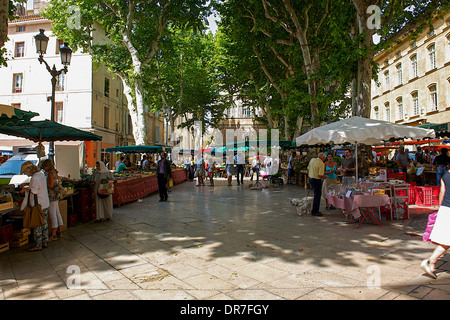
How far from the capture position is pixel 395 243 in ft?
17.2

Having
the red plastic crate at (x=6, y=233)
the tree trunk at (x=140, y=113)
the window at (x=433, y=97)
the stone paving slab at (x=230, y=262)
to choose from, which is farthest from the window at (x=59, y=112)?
the window at (x=433, y=97)

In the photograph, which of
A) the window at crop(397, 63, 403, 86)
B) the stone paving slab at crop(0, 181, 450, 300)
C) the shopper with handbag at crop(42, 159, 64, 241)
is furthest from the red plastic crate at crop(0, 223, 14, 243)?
the window at crop(397, 63, 403, 86)

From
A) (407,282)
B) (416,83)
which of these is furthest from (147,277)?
(416,83)

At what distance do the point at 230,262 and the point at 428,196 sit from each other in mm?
7191

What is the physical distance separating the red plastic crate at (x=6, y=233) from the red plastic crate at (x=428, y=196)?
10.1 meters

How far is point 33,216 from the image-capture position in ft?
16.8

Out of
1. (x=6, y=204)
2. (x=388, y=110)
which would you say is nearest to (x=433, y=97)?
(x=388, y=110)

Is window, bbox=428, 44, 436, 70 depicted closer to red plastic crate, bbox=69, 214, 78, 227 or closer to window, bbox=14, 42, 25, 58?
red plastic crate, bbox=69, 214, 78, 227

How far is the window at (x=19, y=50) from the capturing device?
2770 centimetres

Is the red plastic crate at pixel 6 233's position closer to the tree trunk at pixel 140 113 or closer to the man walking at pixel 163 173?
the man walking at pixel 163 173

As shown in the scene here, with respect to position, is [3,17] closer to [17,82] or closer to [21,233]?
[21,233]

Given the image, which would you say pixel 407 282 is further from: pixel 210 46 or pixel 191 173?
pixel 210 46

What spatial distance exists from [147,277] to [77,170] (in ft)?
41.2

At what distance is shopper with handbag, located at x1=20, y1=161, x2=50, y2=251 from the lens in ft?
16.9
